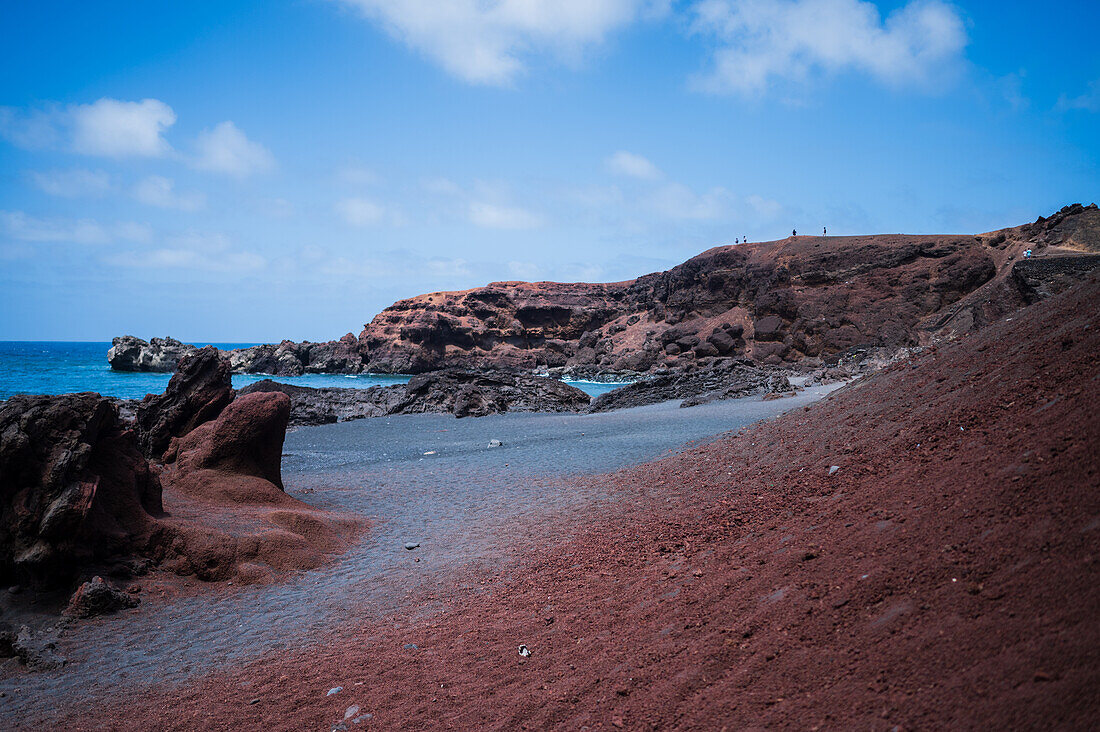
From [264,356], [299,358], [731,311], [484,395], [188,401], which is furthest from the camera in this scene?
[299,358]

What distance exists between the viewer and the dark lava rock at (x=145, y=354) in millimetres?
63281

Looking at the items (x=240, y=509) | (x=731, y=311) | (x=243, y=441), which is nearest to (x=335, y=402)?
(x=243, y=441)

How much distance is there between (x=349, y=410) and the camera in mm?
28094

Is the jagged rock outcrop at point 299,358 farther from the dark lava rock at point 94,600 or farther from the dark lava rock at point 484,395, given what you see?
the dark lava rock at point 94,600

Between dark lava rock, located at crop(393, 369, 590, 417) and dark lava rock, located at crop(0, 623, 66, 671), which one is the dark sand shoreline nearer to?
dark lava rock, located at crop(0, 623, 66, 671)

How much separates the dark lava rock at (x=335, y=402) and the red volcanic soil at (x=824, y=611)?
1973 centimetres

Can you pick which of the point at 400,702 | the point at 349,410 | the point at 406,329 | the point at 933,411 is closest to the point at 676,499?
the point at 933,411

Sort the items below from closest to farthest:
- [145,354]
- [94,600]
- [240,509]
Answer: [94,600]
[240,509]
[145,354]

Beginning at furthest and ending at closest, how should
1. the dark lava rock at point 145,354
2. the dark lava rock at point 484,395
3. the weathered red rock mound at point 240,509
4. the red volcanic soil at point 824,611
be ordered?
the dark lava rock at point 145,354
the dark lava rock at point 484,395
the weathered red rock mound at point 240,509
the red volcanic soil at point 824,611

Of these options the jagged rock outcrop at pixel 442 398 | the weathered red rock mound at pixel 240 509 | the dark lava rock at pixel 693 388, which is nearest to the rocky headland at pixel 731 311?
the dark lava rock at pixel 693 388

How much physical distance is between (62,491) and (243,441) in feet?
11.3

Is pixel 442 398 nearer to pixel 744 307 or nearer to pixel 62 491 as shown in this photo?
pixel 62 491

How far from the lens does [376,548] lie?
8.21 m

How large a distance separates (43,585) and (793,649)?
6.84 m
